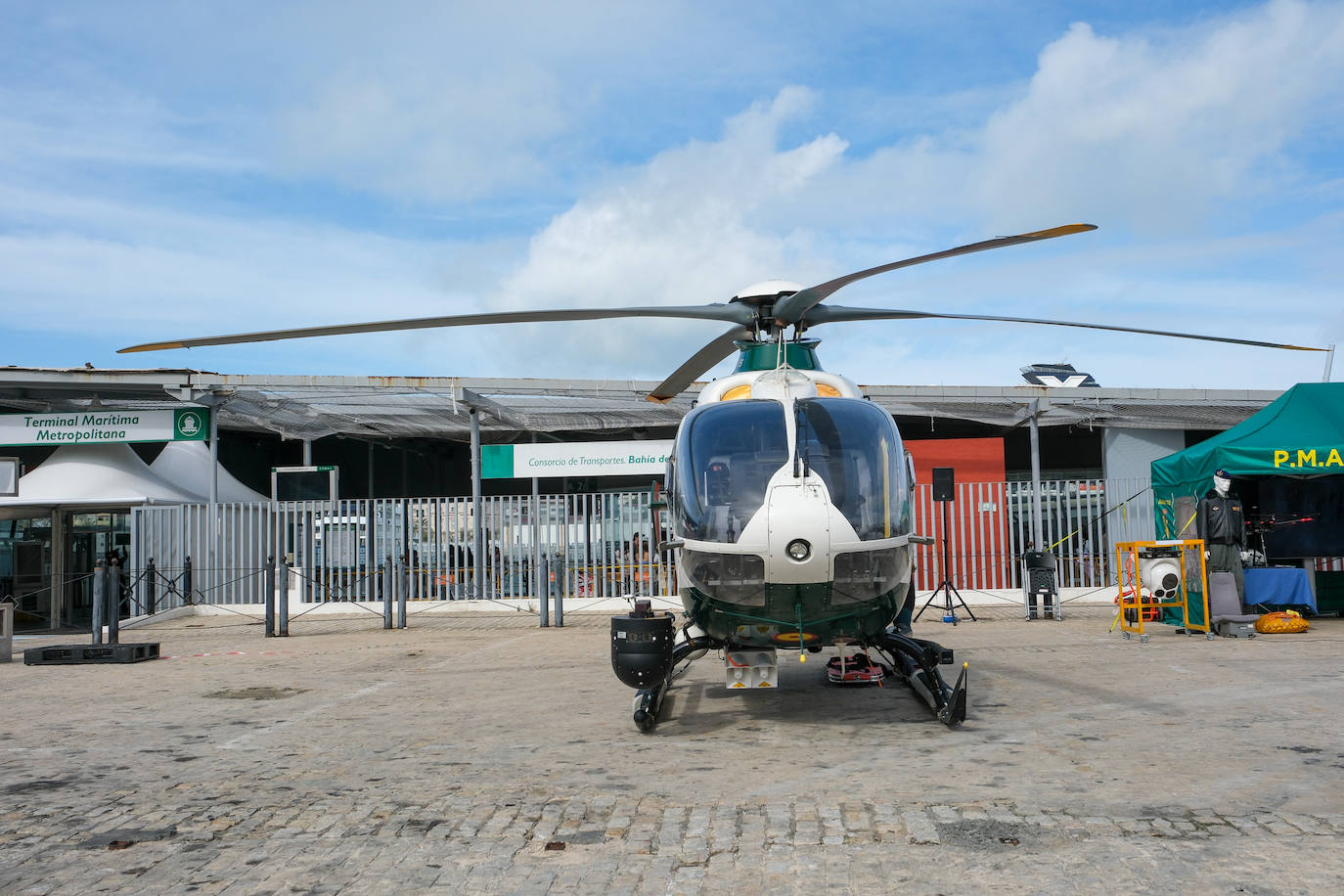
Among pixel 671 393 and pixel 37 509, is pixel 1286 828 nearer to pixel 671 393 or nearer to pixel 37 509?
pixel 671 393

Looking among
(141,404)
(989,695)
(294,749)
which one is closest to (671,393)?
(989,695)

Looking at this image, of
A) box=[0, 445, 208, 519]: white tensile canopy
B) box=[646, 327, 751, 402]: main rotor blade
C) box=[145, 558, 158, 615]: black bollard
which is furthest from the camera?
box=[0, 445, 208, 519]: white tensile canopy

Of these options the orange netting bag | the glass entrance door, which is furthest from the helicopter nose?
the glass entrance door

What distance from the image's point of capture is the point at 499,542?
19406mm

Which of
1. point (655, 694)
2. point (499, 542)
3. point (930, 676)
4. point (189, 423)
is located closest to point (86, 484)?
point (189, 423)

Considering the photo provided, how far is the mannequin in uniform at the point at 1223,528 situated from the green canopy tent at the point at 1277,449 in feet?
0.89

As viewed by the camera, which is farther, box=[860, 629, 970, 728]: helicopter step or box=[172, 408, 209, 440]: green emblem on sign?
box=[172, 408, 209, 440]: green emblem on sign

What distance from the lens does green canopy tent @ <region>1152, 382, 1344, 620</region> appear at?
42.7 feet

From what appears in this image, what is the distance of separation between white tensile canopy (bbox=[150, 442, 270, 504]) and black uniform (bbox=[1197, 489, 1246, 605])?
16.6m

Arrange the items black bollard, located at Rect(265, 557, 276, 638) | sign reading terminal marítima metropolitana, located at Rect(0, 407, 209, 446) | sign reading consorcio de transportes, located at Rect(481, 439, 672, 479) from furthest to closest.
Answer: sign reading consorcio de transportes, located at Rect(481, 439, 672, 479), sign reading terminal marítima metropolitana, located at Rect(0, 407, 209, 446), black bollard, located at Rect(265, 557, 276, 638)

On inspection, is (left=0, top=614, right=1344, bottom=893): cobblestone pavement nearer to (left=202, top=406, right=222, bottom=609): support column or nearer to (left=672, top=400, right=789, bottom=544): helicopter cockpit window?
(left=672, top=400, right=789, bottom=544): helicopter cockpit window

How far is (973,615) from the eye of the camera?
16141 millimetres

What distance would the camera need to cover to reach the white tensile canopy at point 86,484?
61.9ft

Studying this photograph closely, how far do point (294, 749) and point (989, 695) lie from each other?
5.22 metres
